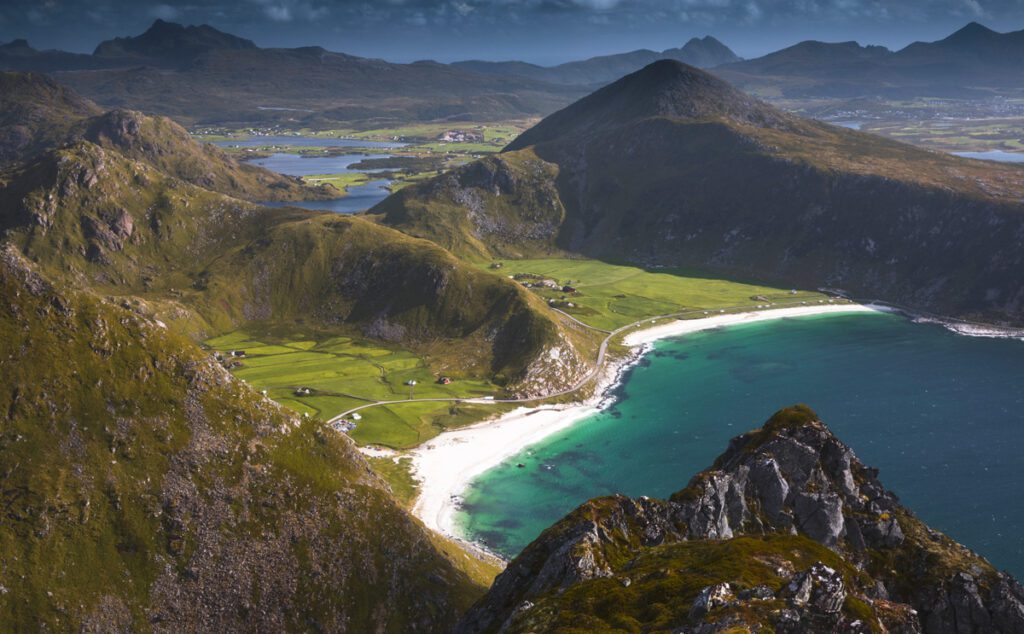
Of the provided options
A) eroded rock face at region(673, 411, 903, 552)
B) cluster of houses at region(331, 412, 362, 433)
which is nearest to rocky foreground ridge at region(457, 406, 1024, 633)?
eroded rock face at region(673, 411, 903, 552)

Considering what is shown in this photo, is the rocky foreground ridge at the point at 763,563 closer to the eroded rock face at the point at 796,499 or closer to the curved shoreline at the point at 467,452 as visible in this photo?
the eroded rock face at the point at 796,499

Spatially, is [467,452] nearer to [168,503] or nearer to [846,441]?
[168,503]

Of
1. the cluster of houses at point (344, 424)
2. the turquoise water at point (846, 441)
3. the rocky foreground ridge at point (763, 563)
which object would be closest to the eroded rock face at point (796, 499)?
the rocky foreground ridge at point (763, 563)

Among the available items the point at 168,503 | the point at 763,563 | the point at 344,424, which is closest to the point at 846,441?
the point at 344,424

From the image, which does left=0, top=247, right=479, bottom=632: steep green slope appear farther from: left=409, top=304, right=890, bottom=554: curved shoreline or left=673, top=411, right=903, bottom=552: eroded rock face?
left=673, top=411, right=903, bottom=552: eroded rock face

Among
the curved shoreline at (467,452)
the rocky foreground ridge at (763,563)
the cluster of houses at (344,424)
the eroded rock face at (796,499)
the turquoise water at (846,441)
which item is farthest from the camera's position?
the cluster of houses at (344,424)

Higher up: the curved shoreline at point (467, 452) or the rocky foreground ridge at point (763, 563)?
the rocky foreground ridge at point (763, 563)
